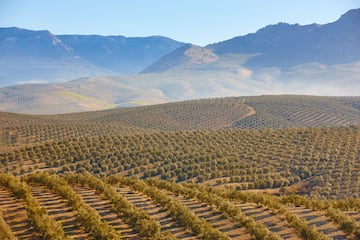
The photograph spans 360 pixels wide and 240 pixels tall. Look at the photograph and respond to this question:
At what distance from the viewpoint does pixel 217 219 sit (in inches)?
645

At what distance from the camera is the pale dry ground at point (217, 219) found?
581 inches

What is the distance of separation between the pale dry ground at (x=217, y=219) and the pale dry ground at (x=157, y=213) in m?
1.38

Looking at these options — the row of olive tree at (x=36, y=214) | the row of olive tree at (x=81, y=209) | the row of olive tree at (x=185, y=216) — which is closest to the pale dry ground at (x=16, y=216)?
the row of olive tree at (x=36, y=214)

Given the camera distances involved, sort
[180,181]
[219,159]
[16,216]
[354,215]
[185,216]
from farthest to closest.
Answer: [219,159]
[180,181]
[354,215]
[185,216]
[16,216]

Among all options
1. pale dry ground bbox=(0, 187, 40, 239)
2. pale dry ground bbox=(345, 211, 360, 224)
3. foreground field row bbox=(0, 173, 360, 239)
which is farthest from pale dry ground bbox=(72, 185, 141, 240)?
pale dry ground bbox=(345, 211, 360, 224)

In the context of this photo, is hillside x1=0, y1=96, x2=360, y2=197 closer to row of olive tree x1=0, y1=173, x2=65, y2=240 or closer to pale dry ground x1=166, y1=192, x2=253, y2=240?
pale dry ground x1=166, y1=192, x2=253, y2=240

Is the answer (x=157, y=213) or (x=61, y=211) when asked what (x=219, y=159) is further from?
(x=61, y=211)

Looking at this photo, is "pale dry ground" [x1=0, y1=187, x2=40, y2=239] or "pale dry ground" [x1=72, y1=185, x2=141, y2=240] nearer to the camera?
"pale dry ground" [x1=0, y1=187, x2=40, y2=239]

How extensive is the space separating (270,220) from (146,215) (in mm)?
5043

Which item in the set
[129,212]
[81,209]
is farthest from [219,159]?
[81,209]

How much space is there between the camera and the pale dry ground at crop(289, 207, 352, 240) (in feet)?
50.6

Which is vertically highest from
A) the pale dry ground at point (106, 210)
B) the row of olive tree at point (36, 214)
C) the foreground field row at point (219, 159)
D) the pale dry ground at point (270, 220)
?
the row of olive tree at point (36, 214)

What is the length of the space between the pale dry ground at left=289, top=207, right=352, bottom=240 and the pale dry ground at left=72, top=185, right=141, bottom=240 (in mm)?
7024

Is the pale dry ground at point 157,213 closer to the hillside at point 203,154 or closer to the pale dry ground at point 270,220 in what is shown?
the pale dry ground at point 270,220
